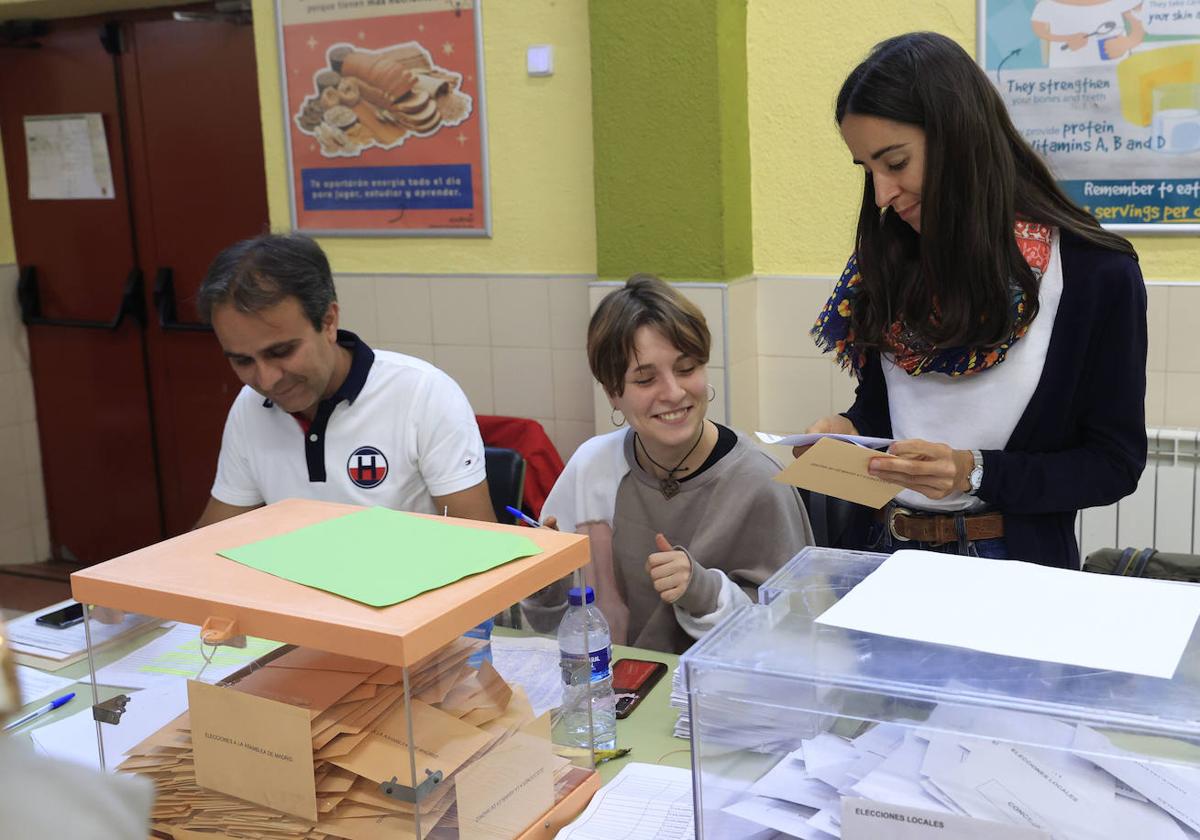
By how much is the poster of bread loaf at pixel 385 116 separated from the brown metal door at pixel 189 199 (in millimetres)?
403

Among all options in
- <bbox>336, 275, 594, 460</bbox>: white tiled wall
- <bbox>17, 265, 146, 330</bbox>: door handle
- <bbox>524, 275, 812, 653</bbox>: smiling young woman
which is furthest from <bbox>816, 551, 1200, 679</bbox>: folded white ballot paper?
<bbox>17, 265, 146, 330</bbox>: door handle

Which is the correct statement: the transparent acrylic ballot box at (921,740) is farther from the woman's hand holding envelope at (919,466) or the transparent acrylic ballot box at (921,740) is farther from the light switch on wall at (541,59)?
the light switch on wall at (541,59)

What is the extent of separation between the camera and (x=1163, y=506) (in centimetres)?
301

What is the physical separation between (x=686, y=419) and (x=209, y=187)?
10.0 ft

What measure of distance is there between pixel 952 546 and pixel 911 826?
2.87 feet

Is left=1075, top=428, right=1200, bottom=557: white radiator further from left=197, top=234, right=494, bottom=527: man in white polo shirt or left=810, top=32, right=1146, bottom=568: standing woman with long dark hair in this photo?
left=197, top=234, right=494, bottom=527: man in white polo shirt

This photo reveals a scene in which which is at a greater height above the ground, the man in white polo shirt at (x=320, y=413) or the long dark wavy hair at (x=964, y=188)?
the long dark wavy hair at (x=964, y=188)

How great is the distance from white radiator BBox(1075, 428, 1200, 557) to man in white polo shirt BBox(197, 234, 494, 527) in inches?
63.8

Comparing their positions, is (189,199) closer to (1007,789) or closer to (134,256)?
(134,256)

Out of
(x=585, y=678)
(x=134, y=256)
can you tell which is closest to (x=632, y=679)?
(x=585, y=678)

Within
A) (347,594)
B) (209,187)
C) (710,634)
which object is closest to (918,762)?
(710,634)

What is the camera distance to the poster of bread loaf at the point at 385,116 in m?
3.82

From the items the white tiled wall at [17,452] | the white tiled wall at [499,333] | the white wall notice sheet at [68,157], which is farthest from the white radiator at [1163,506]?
the white tiled wall at [17,452]

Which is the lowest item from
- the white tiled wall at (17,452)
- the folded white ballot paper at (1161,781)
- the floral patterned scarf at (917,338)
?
the white tiled wall at (17,452)
